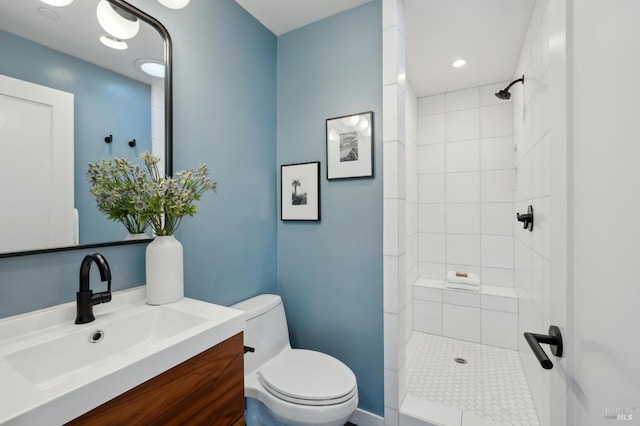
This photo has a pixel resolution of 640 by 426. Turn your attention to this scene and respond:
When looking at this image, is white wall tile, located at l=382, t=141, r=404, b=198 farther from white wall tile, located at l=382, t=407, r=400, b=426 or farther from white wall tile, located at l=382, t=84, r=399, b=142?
white wall tile, located at l=382, t=407, r=400, b=426

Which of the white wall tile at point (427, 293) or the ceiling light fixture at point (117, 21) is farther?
the white wall tile at point (427, 293)

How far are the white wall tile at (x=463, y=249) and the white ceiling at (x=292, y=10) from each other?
2.29m

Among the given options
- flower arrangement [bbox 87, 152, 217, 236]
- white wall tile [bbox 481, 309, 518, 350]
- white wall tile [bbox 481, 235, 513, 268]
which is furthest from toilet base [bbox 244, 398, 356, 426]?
white wall tile [bbox 481, 235, 513, 268]

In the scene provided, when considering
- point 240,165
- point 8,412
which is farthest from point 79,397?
point 240,165

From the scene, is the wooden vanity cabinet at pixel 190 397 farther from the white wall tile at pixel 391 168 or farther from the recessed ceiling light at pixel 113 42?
the recessed ceiling light at pixel 113 42

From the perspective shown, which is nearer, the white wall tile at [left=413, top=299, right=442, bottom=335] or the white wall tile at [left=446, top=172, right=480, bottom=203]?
the white wall tile at [left=413, top=299, right=442, bottom=335]

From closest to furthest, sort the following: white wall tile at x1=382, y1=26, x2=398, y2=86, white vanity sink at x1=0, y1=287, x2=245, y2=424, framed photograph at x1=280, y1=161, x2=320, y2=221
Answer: white vanity sink at x1=0, y1=287, x2=245, y2=424
white wall tile at x1=382, y1=26, x2=398, y2=86
framed photograph at x1=280, y1=161, x2=320, y2=221

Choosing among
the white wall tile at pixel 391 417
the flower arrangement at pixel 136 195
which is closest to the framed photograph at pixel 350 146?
the flower arrangement at pixel 136 195

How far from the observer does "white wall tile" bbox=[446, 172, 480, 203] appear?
2.81 m

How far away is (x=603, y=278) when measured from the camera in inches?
18.8

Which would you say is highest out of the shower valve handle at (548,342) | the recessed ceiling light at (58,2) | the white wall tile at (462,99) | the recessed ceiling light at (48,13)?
the white wall tile at (462,99)

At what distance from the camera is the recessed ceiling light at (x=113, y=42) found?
1114 millimetres

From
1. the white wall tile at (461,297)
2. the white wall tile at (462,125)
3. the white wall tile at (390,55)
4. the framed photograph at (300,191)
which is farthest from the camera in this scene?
the white wall tile at (462,125)

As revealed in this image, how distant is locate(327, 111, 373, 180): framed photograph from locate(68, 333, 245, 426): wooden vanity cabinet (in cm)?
109
